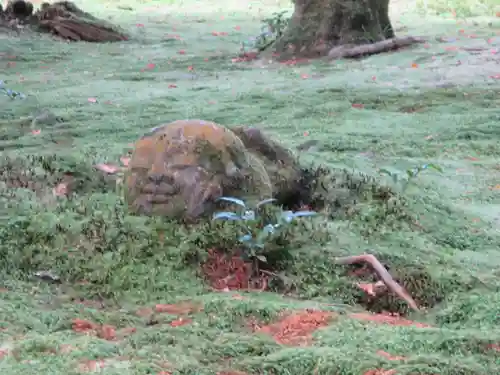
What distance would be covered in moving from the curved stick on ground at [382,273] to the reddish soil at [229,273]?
42 cm

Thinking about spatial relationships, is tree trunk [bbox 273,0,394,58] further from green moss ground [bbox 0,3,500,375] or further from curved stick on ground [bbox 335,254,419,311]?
curved stick on ground [bbox 335,254,419,311]

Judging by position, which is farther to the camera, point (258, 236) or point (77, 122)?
point (77, 122)

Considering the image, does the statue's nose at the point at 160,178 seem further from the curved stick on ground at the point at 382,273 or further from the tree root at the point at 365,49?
the tree root at the point at 365,49

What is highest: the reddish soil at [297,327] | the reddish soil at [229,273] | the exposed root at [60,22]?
the exposed root at [60,22]

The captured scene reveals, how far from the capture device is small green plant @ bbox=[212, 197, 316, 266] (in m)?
3.13

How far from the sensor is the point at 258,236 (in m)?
3.16

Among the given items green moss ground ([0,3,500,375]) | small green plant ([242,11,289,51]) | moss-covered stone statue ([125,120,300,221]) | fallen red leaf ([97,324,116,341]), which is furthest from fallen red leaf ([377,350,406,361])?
small green plant ([242,11,289,51])

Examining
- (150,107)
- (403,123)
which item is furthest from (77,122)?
(403,123)

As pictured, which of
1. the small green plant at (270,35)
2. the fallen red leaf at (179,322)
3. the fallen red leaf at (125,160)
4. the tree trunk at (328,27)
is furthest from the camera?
the small green plant at (270,35)

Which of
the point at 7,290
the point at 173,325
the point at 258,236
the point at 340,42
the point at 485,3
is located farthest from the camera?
the point at 485,3

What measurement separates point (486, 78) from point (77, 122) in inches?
197

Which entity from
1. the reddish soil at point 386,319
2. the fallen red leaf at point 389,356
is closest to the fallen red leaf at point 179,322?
the reddish soil at point 386,319

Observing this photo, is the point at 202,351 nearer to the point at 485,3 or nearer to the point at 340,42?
the point at 340,42

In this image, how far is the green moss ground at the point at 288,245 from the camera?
2150 millimetres
